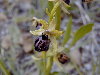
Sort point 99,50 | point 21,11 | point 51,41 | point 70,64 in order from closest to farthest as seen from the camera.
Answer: point 51,41 → point 99,50 → point 70,64 → point 21,11

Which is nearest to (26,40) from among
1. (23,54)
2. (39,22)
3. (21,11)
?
(23,54)

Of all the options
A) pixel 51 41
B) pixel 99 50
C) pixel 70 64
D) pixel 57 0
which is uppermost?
pixel 57 0

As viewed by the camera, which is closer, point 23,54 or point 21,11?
point 23,54

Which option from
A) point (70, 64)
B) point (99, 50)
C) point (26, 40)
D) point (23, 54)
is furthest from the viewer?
point (26, 40)

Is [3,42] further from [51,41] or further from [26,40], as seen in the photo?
[51,41]

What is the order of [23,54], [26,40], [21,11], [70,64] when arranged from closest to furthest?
[70,64], [23,54], [26,40], [21,11]

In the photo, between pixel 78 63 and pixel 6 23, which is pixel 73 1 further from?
pixel 6 23

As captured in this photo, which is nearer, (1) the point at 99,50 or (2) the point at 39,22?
(2) the point at 39,22

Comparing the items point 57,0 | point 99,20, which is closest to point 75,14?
point 99,20

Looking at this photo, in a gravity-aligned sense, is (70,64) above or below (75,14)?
below
